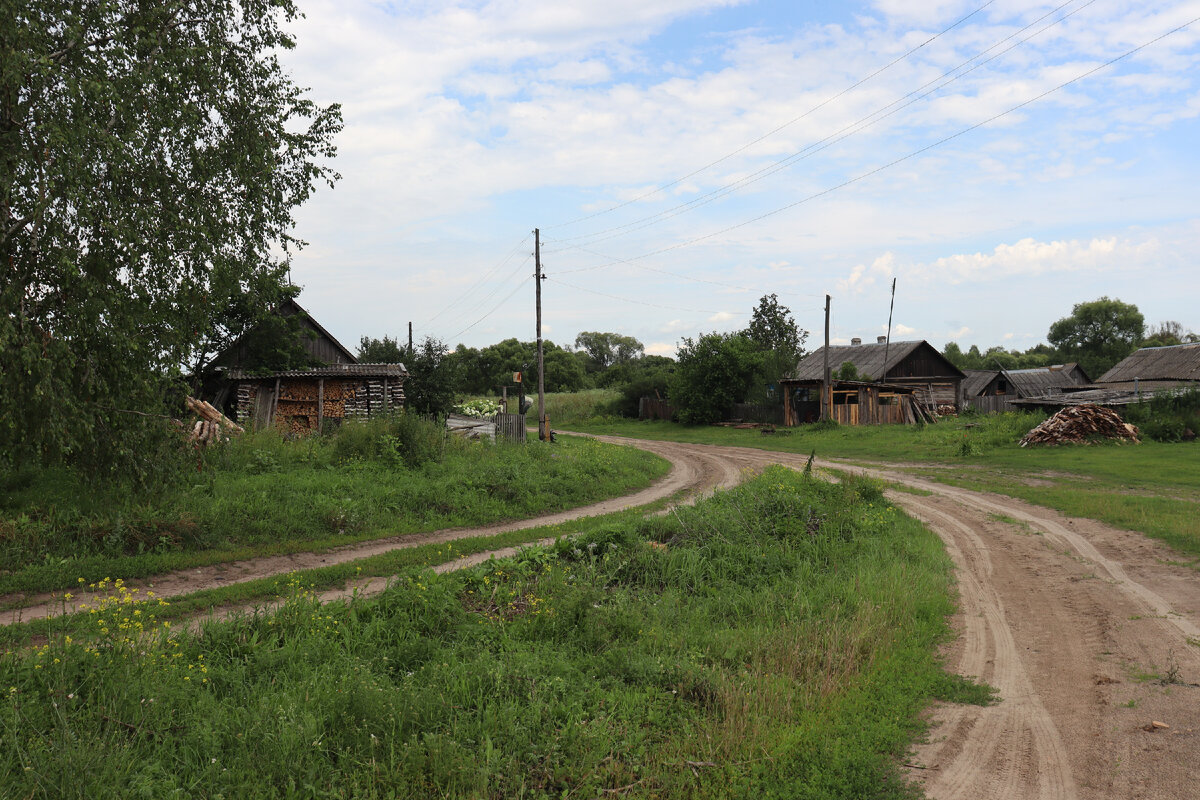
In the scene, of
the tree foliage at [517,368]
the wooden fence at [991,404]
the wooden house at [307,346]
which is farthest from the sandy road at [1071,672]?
the tree foliage at [517,368]

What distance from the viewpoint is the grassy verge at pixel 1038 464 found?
1386 centimetres

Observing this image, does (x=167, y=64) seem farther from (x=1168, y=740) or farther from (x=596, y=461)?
(x=596, y=461)

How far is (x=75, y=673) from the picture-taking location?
5.15 metres

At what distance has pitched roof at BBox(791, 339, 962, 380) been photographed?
46625 mm

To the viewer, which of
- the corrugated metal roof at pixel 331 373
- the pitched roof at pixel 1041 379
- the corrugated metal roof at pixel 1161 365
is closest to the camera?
the corrugated metal roof at pixel 331 373

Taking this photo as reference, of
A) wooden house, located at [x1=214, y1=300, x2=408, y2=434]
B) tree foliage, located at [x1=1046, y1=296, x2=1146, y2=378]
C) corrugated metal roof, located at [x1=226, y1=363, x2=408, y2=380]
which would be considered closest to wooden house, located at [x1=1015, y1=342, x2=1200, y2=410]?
corrugated metal roof, located at [x1=226, y1=363, x2=408, y2=380]

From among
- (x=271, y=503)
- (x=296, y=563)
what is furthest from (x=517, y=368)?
(x=296, y=563)

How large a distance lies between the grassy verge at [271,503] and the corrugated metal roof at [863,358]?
3072 centimetres

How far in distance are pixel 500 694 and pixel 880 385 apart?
3563 centimetres

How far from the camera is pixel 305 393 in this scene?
2284cm

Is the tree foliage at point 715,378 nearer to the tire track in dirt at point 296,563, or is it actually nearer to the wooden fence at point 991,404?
the wooden fence at point 991,404

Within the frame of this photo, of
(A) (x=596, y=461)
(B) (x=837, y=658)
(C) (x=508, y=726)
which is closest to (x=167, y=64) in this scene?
(C) (x=508, y=726)

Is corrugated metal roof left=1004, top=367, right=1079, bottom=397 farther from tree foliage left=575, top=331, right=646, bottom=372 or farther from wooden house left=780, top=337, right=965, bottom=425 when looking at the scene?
tree foliage left=575, top=331, right=646, bottom=372

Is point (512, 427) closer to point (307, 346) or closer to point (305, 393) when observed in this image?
point (305, 393)
